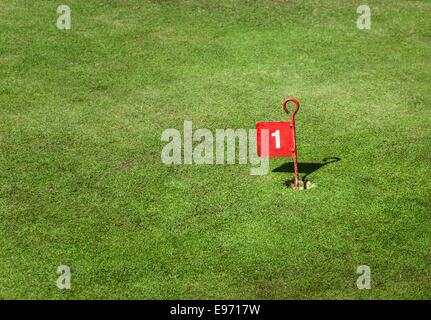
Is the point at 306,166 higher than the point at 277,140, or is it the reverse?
the point at 277,140

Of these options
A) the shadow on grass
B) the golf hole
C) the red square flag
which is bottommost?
the golf hole

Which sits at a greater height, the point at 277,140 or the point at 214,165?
the point at 277,140

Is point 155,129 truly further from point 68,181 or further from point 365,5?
point 365,5

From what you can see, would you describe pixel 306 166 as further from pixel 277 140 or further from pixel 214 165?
pixel 214 165

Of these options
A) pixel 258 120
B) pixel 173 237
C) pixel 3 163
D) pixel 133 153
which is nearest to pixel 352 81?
pixel 258 120

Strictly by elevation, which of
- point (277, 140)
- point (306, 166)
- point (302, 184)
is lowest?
point (302, 184)

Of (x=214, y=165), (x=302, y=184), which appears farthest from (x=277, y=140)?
(x=214, y=165)

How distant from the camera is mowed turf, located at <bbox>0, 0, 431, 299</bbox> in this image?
615 cm

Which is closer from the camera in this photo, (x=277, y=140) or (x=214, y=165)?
(x=277, y=140)

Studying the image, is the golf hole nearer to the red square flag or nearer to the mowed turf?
the mowed turf

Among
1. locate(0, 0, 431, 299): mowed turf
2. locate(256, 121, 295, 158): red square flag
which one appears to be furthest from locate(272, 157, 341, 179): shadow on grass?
locate(256, 121, 295, 158): red square flag

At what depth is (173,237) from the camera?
6613 mm

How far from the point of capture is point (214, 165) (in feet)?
26.3

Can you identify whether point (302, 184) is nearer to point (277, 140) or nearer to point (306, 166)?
point (306, 166)
